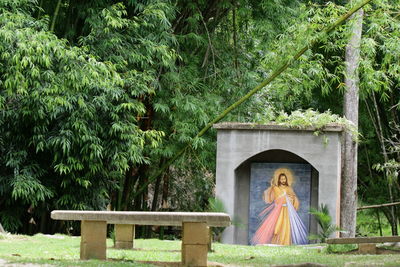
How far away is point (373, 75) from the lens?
14.9 meters

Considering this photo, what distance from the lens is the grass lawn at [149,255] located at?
806 centimetres

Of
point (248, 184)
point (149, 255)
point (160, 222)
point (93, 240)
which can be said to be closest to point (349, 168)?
point (248, 184)

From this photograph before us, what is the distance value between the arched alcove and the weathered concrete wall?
0.03 meters

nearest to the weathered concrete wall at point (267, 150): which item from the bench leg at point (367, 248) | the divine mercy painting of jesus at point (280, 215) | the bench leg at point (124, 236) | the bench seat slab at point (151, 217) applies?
the divine mercy painting of jesus at point (280, 215)

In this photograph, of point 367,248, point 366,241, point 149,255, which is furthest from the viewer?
point 367,248

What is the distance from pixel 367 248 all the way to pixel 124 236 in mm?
3359

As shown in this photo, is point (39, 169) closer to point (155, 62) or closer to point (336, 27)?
point (155, 62)

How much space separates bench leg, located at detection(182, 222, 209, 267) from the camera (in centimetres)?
773

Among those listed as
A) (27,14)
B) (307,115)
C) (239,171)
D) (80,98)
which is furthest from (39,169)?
(307,115)

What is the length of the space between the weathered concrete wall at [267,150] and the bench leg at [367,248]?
3003mm

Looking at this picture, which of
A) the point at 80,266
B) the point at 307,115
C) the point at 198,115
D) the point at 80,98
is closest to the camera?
the point at 80,266

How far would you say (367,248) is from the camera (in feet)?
36.2

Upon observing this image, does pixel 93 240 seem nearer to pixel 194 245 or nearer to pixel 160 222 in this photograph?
pixel 160 222

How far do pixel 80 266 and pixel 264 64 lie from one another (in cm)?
865
